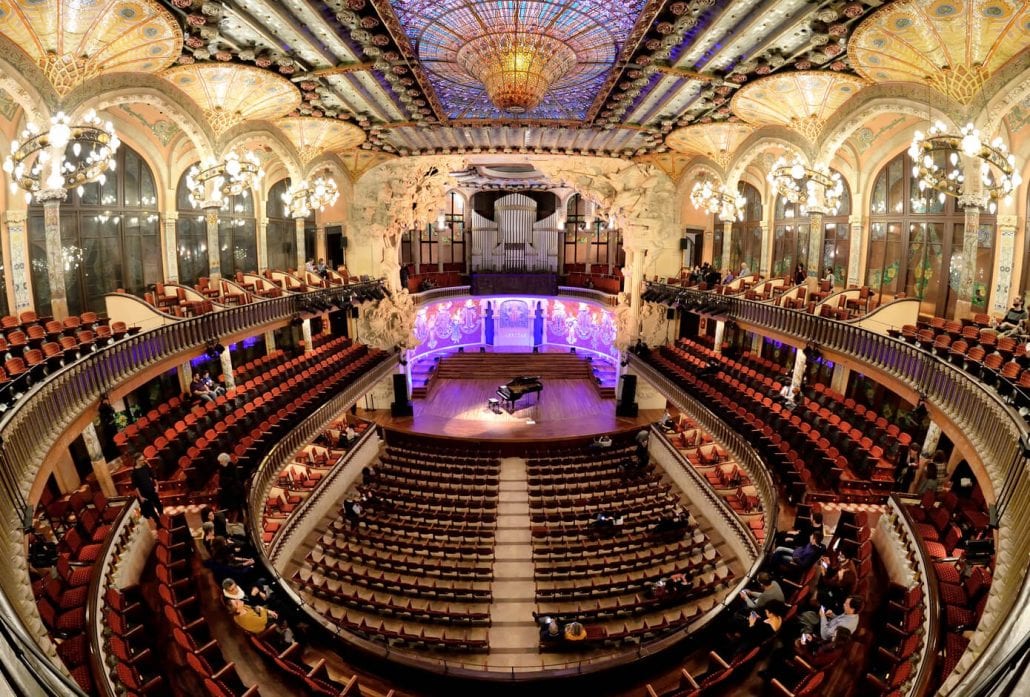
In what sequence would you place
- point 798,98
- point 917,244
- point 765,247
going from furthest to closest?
1. point 765,247
2. point 917,244
3. point 798,98

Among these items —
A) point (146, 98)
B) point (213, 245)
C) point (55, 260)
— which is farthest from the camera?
point (213, 245)

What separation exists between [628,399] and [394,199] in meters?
11.5

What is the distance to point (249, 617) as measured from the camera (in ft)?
23.5

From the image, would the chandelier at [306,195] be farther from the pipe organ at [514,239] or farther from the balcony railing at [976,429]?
the balcony railing at [976,429]

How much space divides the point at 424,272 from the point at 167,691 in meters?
21.9

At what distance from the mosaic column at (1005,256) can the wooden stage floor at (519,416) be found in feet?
34.4

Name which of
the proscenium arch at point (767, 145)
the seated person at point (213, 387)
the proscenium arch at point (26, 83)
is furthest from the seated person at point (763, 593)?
the proscenium arch at point (26, 83)

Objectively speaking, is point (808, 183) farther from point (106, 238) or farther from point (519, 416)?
point (106, 238)

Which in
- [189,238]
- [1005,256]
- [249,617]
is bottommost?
[249,617]

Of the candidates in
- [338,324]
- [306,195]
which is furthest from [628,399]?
[306,195]

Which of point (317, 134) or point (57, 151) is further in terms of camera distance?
point (317, 134)

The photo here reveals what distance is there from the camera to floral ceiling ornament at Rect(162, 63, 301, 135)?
11.1 meters

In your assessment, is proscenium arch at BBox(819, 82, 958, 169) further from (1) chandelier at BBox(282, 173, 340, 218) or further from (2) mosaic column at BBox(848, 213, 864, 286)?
(1) chandelier at BBox(282, 173, 340, 218)

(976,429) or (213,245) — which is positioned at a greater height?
(213,245)
